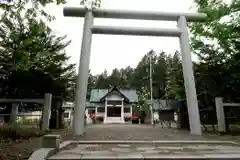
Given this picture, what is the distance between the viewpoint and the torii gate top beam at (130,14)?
955 cm

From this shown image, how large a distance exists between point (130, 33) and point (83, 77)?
2812 mm

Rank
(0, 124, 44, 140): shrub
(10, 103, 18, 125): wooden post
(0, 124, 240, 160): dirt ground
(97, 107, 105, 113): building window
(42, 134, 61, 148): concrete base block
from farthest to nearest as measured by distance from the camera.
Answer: (97, 107, 105, 113): building window, (10, 103, 18, 125): wooden post, (0, 124, 44, 140): shrub, (0, 124, 240, 160): dirt ground, (42, 134, 61, 148): concrete base block

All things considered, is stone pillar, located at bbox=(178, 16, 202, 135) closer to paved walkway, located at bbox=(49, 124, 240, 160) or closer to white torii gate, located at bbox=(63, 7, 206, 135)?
white torii gate, located at bbox=(63, 7, 206, 135)

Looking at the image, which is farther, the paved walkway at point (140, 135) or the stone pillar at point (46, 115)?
the stone pillar at point (46, 115)

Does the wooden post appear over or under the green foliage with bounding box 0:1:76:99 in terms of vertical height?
under

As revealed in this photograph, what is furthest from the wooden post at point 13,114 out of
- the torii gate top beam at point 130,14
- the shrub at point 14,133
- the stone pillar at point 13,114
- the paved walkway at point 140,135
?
the torii gate top beam at point 130,14

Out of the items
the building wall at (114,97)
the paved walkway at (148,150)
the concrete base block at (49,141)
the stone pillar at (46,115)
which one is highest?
the building wall at (114,97)

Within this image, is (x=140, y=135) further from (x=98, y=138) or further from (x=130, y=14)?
(x=130, y=14)

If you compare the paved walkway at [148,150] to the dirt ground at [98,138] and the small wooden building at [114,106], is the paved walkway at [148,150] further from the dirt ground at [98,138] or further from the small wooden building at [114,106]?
the small wooden building at [114,106]

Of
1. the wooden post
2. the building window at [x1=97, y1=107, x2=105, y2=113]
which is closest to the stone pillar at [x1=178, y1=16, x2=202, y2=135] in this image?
the wooden post

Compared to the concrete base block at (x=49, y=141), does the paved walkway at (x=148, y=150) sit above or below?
below

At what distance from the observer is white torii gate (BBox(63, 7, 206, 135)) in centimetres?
882

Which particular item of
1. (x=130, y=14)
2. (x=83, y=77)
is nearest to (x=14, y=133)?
(x=83, y=77)

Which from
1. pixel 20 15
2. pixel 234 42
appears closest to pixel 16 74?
pixel 20 15
